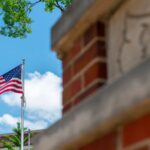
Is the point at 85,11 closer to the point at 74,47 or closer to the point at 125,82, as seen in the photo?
the point at 74,47

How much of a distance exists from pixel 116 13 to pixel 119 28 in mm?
67

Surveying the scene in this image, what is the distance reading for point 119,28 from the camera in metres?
2.24

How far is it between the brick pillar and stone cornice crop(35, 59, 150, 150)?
17 cm

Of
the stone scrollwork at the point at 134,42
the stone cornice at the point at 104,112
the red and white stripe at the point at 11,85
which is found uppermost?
the red and white stripe at the point at 11,85

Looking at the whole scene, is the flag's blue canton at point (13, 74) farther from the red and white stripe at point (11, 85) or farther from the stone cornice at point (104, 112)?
the stone cornice at point (104, 112)

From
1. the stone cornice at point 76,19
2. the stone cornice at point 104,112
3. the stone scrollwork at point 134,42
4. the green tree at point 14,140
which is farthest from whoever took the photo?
the green tree at point 14,140

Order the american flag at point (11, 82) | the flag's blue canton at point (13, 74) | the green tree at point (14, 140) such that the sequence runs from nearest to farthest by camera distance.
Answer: the american flag at point (11, 82), the flag's blue canton at point (13, 74), the green tree at point (14, 140)

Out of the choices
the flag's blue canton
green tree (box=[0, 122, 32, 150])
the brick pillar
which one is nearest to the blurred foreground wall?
the brick pillar

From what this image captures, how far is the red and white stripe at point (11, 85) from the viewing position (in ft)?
58.7

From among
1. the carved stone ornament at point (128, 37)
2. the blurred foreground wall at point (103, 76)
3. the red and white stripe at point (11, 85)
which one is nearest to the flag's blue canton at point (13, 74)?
the red and white stripe at point (11, 85)

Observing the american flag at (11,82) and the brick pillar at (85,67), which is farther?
the american flag at (11,82)

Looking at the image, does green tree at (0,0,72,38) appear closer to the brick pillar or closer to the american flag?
the american flag

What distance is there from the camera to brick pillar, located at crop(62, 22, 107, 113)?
2.26m

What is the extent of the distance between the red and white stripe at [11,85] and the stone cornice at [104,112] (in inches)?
588
